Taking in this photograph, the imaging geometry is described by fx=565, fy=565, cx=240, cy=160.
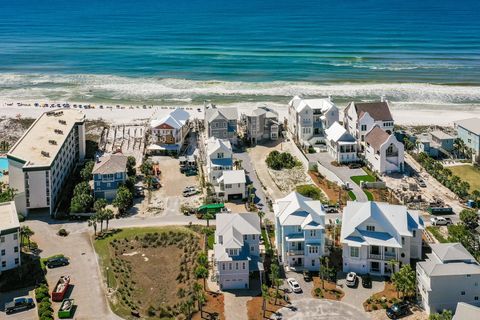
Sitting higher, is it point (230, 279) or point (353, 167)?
point (353, 167)

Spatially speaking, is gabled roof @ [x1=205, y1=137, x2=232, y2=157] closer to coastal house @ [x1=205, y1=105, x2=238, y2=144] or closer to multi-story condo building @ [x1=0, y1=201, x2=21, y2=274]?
coastal house @ [x1=205, y1=105, x2=238, y2=144]

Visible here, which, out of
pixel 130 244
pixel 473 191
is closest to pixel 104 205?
pixel 130 244

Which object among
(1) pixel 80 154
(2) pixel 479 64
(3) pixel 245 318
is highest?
(2) pixel 479 64

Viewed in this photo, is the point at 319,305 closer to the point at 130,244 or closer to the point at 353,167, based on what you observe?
the point at 130,244

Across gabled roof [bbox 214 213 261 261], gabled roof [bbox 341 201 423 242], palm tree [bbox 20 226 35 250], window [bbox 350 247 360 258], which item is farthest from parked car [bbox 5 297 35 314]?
window [bbox 350 247 360 258]

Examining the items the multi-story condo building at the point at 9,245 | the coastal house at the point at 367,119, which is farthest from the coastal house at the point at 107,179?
the coastal house at the point at 367,119

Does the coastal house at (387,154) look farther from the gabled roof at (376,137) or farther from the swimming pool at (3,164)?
the swimming pool at (3,164)
